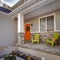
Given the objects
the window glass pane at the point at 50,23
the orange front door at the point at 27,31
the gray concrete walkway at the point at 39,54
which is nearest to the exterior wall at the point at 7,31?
the orange front door at the point at 27,31

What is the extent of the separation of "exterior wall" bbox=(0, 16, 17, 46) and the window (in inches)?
148

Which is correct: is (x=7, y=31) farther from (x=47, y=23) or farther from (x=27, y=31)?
(x=47, y=23)

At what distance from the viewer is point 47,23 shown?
9.80 metres

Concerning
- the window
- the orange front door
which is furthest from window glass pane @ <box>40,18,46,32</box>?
the orange front door

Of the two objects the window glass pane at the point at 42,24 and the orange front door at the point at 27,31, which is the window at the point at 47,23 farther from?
the orange front door at the point at 27,31

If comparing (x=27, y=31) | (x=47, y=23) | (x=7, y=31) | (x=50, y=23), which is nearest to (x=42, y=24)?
(x=47, y=23)

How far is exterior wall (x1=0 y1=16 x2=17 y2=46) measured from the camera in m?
10.7

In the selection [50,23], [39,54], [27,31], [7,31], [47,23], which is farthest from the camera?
[27,31]

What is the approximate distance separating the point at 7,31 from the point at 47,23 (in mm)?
4889

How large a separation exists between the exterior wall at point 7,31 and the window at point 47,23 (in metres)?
3.76

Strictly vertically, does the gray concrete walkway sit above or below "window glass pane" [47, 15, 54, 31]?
below

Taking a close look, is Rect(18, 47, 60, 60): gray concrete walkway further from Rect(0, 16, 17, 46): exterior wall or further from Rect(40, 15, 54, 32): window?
Rect(40, 15, 54, 32): window

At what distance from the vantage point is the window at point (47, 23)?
930 cm

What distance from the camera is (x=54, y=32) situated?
348 inches
